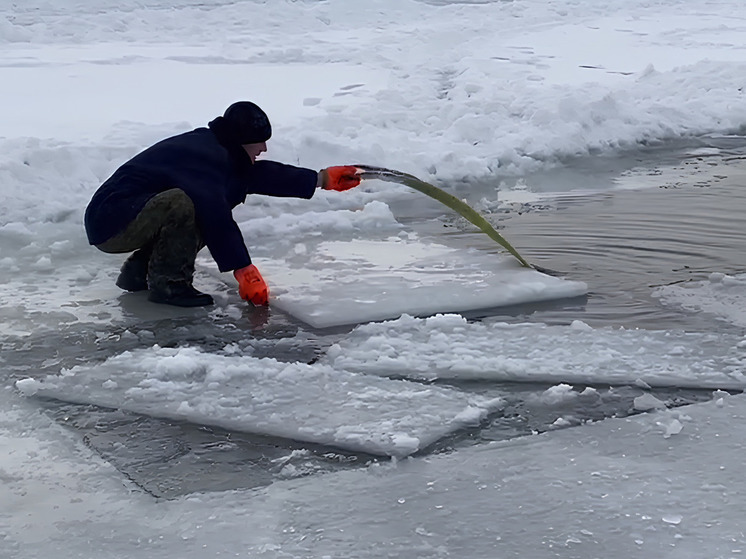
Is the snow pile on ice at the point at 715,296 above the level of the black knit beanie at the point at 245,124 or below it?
below

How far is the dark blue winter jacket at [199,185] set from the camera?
14.5 ft

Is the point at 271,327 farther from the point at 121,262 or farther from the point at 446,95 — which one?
the point at 446,95

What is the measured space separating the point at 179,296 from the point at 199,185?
0.48m

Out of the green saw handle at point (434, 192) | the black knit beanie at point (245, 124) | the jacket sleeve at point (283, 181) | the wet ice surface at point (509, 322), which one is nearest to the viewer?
the wet ice surface at point (509, 322)

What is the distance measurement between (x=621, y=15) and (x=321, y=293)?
59.4 ft

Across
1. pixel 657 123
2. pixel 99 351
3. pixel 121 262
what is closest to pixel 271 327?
pixel 99 351

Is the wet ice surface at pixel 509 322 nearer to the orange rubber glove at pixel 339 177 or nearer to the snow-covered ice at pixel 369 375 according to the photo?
the snow-covered ice at pixel 369 375

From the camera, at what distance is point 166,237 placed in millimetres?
4508

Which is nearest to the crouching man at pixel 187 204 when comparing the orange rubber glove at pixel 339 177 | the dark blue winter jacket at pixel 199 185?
the dark blue winter jacket at pixel 199 185

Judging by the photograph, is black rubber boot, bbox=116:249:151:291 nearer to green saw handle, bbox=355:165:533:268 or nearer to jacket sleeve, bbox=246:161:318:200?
jacket sleeve, bbox=246:161:318:200

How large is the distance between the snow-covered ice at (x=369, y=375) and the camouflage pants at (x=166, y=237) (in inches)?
7.3

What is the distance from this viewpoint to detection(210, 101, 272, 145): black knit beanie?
4.49m

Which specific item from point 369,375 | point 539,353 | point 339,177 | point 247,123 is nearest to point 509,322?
point 539,353

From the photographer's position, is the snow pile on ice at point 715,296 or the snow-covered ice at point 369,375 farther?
the snow pile on ice at point 715,296
